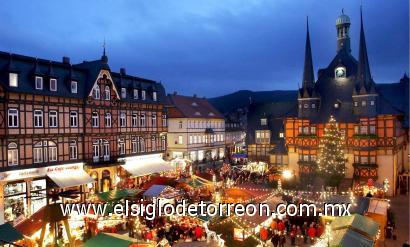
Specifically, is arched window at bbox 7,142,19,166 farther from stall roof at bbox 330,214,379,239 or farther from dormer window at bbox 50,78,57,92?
stall roof at bbox 330,214,379,239

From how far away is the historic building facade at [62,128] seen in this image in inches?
933

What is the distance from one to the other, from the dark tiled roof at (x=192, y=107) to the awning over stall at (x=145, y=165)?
12338 mm

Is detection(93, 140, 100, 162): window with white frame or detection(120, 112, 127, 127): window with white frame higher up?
detection(120, 112, 127, 127): window with white frame

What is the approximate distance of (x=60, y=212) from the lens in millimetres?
12023

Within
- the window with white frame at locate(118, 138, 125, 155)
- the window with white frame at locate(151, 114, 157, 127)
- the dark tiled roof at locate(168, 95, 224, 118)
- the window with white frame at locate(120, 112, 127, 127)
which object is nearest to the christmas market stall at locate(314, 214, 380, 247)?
the window with white frame at locate(118, 138, 125, 155)

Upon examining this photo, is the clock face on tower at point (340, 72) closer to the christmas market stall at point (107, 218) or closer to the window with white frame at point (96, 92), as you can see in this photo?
the window with white frame at point (96, 92)

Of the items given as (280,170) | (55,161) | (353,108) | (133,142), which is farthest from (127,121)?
(353,108)

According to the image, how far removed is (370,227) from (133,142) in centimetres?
2455

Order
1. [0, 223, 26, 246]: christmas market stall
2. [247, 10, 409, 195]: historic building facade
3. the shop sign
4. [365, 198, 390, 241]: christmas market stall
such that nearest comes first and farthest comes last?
[0, 223, 26, 246]: christmas market stall < [365, 198, 390, 241]: christmas market stall < the shop sign < [247, 10, 409, 195]: historic building facade

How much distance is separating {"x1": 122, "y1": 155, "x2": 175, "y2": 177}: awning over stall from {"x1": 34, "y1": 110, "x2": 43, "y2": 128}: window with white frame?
9.70 metres

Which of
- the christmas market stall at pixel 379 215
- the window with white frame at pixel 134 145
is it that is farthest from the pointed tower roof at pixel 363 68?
the window with white frame at pixel 134 145

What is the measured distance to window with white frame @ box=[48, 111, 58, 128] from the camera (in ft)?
86.9

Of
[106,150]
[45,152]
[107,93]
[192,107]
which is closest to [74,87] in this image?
[107,93]

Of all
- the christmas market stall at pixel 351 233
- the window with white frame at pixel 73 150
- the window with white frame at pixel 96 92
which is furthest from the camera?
the window with white frame at pixel 96 92
